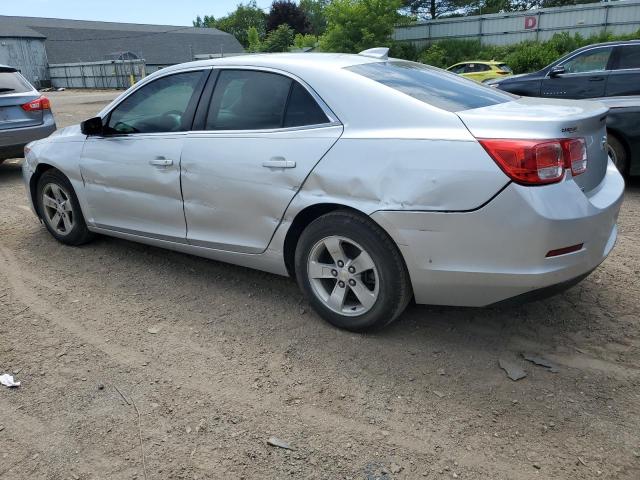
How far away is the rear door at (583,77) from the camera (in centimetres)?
791

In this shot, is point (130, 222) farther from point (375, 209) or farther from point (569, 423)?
point (569, 423)

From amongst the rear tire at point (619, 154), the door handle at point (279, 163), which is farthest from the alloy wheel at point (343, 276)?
the rear tire at point (619, 154)

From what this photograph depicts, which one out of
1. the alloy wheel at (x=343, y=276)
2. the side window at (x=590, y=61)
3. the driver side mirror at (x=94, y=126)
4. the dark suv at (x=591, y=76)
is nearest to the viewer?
the alloy wheel at (x=343, y=276)

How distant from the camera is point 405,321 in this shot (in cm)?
358

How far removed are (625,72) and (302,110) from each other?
20.5 feet

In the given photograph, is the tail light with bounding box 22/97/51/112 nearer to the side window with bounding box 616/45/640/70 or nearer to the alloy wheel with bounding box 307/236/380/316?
the alloy wheel with bounding box 307/236/380/316

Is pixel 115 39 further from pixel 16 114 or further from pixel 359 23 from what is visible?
pixel 16 114

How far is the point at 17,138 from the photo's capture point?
26.4 feet

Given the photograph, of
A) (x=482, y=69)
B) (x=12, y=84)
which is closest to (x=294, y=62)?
(x=12, y=84)

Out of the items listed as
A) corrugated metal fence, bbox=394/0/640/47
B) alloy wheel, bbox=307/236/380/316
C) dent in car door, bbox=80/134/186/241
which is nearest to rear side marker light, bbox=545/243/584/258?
alloy wheel, bbox=307/236/380/316

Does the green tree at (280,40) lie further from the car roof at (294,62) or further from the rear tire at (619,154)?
the car roof at (294,62)

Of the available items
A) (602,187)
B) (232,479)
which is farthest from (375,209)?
(232,479)

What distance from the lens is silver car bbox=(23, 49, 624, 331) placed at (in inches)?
109

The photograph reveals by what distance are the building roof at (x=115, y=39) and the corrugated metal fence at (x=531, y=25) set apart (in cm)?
2506
